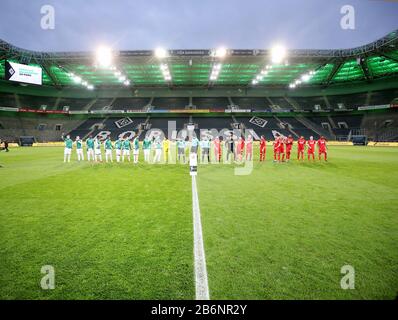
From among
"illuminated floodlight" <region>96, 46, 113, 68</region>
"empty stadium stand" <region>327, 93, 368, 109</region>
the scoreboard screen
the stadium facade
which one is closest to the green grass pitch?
the scoreboard screen

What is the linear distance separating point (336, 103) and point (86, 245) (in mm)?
61937

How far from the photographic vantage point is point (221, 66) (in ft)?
143

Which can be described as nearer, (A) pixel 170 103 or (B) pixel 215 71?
(B) pixel 215 71

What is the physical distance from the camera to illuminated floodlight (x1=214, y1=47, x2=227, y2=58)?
34.9 meters

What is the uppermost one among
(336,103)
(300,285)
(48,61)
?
(48,61)

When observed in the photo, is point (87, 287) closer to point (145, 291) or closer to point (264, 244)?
point (145, 291)

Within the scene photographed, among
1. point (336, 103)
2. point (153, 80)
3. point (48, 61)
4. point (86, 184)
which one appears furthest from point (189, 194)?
point (336, 103)

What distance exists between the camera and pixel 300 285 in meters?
2.97

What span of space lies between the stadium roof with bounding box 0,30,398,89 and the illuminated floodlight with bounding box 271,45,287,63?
0.80 metres

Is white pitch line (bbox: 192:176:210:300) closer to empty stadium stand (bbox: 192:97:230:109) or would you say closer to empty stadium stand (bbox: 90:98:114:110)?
empty stadium stand (bbox: 192:97:230:109)

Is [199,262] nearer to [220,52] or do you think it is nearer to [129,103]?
[220,52]

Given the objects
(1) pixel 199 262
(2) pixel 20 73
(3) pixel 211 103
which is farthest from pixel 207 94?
(1) pixel 199 262

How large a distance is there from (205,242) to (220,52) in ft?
118

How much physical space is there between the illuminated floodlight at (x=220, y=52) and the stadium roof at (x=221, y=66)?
37cm
